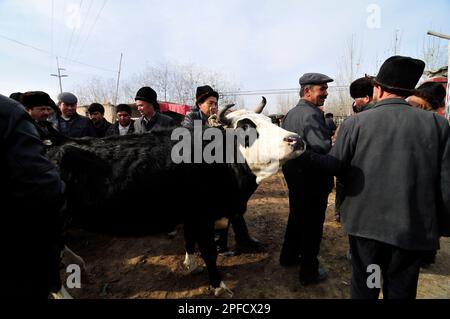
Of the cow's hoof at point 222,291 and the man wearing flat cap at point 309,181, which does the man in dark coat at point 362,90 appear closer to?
the man wearing flat cap at point 309,181

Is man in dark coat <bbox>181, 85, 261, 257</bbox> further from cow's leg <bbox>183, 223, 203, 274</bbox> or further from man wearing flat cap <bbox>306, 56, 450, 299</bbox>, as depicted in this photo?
man wearing flat cap <bbox>306, 56, 450, 299</bbox>

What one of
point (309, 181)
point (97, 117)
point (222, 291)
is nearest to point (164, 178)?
point (222, 291)

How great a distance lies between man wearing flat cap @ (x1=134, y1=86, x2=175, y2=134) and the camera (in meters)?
4.95

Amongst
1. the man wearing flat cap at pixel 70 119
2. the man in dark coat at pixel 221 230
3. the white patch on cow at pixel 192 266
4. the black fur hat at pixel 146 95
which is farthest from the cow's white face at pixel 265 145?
the man wearing flat cap at pixel 70 119

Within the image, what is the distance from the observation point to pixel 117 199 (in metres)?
2.87

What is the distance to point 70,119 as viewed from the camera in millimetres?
5137

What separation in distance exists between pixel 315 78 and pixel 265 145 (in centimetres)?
116

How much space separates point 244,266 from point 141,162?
7.62ft

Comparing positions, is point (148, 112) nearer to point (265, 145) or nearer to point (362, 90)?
point (265, 145)

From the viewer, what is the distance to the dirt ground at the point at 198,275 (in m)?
3.49

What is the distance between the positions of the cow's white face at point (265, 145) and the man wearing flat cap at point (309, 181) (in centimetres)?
35

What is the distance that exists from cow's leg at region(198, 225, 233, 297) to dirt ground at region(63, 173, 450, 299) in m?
0.16

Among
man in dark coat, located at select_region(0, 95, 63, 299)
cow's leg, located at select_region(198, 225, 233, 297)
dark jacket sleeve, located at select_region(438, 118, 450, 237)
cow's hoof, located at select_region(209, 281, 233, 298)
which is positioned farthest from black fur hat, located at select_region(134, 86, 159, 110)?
dark jacket sleeve, located at select_region(438, 118, 450, 237)

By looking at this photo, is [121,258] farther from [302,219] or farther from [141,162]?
[302,219]
